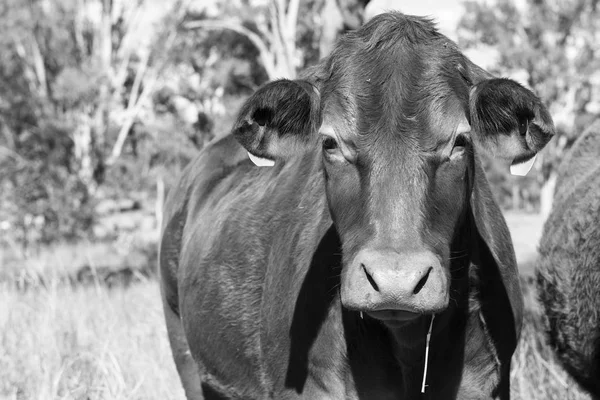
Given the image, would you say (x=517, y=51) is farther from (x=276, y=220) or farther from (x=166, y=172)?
(x=276, y=220)

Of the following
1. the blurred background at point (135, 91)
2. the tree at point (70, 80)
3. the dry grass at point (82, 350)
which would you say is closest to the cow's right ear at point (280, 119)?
the dry grass at point (82, 350)

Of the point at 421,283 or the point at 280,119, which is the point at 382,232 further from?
the point at 280,119

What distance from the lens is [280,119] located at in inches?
131

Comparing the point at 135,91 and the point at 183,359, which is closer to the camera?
the point at 183,359

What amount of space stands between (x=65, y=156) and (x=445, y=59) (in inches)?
1028

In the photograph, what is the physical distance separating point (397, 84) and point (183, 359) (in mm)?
3063

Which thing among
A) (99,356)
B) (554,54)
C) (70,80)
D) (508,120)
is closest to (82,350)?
(99,356)

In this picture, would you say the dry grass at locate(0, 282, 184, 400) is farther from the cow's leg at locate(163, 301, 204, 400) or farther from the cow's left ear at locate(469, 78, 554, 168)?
the cow's left ear at locate(469, 78, 554, 168)

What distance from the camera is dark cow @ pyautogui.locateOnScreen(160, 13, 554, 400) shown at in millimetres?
2822

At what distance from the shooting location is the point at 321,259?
3443 mm

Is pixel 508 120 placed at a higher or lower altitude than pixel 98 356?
higher

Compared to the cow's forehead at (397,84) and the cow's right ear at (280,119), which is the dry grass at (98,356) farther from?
the cow's forehead at (397,84)

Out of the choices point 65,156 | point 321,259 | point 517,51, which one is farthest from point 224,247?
point 517,51

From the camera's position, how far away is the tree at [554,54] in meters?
34.5
